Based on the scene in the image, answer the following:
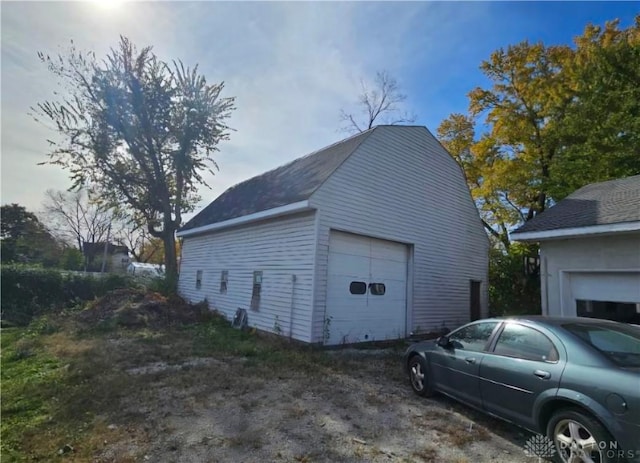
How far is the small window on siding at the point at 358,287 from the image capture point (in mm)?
9683

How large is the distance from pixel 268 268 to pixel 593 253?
318 inches

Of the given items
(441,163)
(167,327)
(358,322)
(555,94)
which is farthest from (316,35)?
(555,94)

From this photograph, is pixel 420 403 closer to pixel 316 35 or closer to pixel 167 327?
pixel 316 35

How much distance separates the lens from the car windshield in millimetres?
3261

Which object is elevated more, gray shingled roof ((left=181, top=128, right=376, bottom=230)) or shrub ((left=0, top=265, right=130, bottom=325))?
gray shingled roof ((left=181, top=128, right=376, bottom=230))

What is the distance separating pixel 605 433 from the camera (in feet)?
9.85

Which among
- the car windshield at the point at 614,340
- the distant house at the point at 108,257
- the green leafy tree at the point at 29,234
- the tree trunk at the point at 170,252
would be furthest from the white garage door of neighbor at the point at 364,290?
the distant house at the point at 108,257

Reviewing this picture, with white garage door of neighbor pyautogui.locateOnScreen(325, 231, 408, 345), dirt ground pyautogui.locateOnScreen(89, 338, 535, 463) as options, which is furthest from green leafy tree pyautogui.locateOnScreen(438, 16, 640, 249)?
dirt ground pyautogui.locateOnScreen(89, 338, 535, 463)

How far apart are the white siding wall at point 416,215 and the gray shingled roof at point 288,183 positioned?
539 mm

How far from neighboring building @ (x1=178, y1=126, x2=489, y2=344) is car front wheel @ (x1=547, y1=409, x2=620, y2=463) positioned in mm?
5792

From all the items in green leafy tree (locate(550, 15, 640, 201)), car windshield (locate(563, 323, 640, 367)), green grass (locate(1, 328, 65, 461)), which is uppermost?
green leafy tree (locate(550, 15, 640, 201))

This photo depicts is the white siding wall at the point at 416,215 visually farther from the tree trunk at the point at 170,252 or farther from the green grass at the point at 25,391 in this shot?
the tree trunk at the point at 170,252

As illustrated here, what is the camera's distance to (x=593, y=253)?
815 centimetres

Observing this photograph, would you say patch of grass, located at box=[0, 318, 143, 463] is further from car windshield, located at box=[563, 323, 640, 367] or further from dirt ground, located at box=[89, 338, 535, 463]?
car windshield, located at box=[563, 323, 640, 367]
